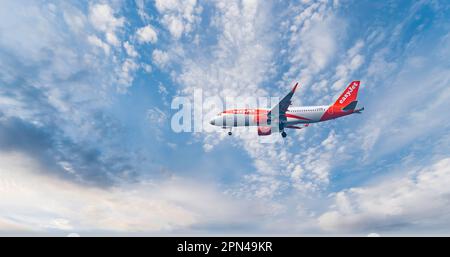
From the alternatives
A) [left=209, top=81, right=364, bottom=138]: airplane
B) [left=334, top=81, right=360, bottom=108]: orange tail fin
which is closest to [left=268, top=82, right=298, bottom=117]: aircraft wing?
[left=209, top=81, right=364, bottom=138]: airplane

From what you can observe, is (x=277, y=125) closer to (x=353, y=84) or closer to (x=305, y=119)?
(x=305, y=119)

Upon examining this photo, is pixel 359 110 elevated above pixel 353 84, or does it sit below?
below

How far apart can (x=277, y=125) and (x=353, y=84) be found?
21.6m

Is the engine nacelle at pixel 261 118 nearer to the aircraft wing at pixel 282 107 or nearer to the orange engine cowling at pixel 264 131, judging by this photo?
the aircraft wing at pixel 282 107

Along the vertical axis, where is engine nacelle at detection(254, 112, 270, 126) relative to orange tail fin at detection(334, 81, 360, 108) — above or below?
below

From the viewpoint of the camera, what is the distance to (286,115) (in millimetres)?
65625

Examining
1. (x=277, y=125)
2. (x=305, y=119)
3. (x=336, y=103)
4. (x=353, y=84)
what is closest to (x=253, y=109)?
(x=277, y=125)

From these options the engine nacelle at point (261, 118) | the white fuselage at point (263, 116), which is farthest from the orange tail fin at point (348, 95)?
the engine nacelle at point (261, 118)

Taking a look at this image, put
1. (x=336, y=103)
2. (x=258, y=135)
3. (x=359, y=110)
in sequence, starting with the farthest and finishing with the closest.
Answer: (x=258, y=135) < (x=336, y=103) < (x=359, y=110)

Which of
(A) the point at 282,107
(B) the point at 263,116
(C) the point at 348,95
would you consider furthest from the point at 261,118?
(C) the point at 348,95

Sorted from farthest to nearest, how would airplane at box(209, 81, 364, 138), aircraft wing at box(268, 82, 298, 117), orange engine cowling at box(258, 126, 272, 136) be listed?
orange engine cowling at box(258, 126, 272, 136) < airplane at box(209, 81, 364, 138) < aircraft wing at box(268, 82, 298, 117)

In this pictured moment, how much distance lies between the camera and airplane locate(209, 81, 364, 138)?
6384cm

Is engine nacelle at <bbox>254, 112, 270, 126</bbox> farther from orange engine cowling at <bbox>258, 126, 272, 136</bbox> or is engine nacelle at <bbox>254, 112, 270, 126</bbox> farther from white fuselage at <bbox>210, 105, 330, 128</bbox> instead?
orange engine cowling at <bbox>258, 126, 272, 136</bbox>

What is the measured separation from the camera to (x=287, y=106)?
61812 millimetres
